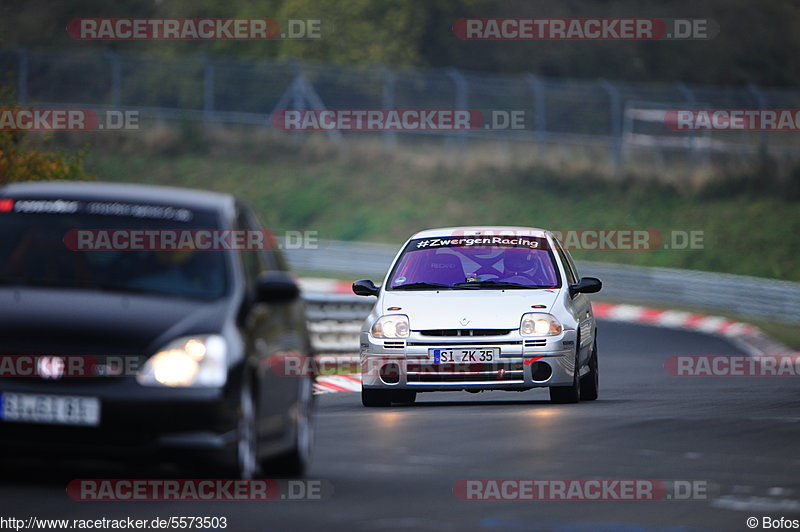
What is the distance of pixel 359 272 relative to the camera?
51.9 metres

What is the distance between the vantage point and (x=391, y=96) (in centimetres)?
5291

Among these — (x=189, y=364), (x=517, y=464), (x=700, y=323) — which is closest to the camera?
(x=189, y=364)

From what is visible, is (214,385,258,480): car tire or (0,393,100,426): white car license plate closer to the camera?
(0,393,100,426): white car license plate

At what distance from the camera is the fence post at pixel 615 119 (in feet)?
165

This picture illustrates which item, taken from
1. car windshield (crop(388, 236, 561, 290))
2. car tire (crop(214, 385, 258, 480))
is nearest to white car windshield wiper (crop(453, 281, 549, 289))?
car windshield (crop(388, 236, 561, 290))

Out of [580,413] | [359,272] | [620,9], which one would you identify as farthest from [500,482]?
[620,9]

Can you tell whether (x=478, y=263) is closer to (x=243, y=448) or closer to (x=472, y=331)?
(x=472, y=331)

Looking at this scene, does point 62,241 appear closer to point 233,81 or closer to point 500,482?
point 500,482

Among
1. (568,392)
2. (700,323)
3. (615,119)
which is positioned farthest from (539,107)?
(568,392)

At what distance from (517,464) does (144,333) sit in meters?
2.94

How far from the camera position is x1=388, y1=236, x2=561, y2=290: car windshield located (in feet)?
53.5

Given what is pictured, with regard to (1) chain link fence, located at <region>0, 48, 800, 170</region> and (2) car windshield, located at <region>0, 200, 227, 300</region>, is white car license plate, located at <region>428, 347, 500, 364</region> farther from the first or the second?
(1) chain link fence, located at <region>0, 48, 800, 170</region>

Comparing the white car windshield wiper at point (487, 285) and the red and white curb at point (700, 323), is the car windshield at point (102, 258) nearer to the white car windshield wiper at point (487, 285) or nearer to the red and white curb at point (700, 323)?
the white car windshield wiper at point (487, 285)

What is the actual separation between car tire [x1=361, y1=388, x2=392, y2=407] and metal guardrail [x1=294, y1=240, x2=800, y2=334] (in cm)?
2384
